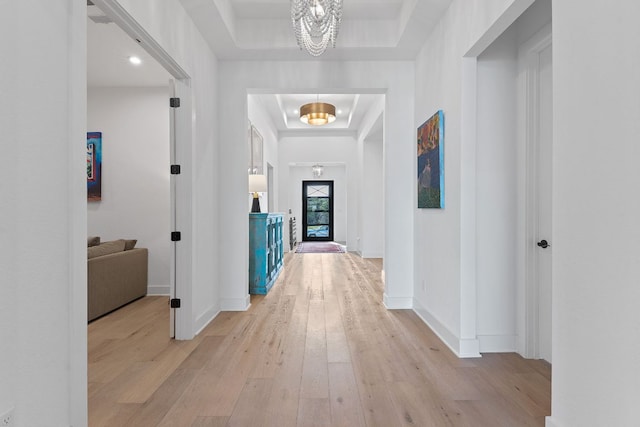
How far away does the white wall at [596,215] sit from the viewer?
51.6 inches

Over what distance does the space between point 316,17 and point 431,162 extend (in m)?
1.58

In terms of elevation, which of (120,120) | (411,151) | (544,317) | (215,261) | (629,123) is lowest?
(544,317)

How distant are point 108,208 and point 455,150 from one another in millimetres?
4399

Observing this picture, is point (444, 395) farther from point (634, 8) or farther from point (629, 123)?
point (634, 8)

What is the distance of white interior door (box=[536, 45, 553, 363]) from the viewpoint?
2625mm

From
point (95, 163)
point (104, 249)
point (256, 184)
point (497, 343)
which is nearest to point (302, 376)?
point (497, 343)

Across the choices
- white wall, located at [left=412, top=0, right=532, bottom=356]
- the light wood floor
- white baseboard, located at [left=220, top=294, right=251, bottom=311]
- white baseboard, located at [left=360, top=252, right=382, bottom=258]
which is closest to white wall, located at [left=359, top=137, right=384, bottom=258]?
white baseboard, located at [left=360, top=252, right=382, bottom=258]

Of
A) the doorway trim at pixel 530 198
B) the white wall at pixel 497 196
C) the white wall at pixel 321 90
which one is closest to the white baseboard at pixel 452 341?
the white wall at pixel 497 196

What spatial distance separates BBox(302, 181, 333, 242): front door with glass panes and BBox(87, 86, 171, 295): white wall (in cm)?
871

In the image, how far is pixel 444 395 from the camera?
2.18 metres

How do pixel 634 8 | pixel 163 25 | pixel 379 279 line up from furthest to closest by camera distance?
pixel 379 279 → pixel 163 25 → pixel 634 8

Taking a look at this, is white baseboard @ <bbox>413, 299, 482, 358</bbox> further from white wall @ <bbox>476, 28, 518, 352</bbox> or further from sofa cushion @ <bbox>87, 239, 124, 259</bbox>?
sofa cushion @ <bbox>87, 239, 124, 259</bbox>
